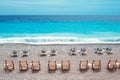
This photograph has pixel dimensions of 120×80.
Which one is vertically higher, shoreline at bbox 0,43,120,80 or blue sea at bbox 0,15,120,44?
blue sea at bbox 0,15,120,44

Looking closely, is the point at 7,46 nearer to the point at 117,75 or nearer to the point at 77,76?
the point at 77,76

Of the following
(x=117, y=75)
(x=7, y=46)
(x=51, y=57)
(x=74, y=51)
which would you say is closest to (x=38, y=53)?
(x=51, y=57)

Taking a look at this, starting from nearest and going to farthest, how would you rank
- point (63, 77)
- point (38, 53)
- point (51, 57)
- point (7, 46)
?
point (63, 77)
point (51, 57)
point (38, 53)
point (7, 46)

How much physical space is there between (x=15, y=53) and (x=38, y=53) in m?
1.87

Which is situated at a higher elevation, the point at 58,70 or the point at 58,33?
the point at 58,33

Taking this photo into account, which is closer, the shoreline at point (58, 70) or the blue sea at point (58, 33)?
the shoreline at point (58, 70)

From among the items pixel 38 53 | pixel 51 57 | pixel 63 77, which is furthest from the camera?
pixel 38 53

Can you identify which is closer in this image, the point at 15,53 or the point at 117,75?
the point at 117,75

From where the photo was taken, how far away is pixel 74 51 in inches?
666

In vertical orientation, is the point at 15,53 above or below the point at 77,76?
above

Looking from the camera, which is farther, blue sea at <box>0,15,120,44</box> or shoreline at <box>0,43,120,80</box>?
blue sea at <box>0,15,120,44</box>

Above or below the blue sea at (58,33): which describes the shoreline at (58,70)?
below

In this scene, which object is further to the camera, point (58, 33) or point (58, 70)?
point (58, 33)

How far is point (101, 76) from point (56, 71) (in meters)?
2.61
